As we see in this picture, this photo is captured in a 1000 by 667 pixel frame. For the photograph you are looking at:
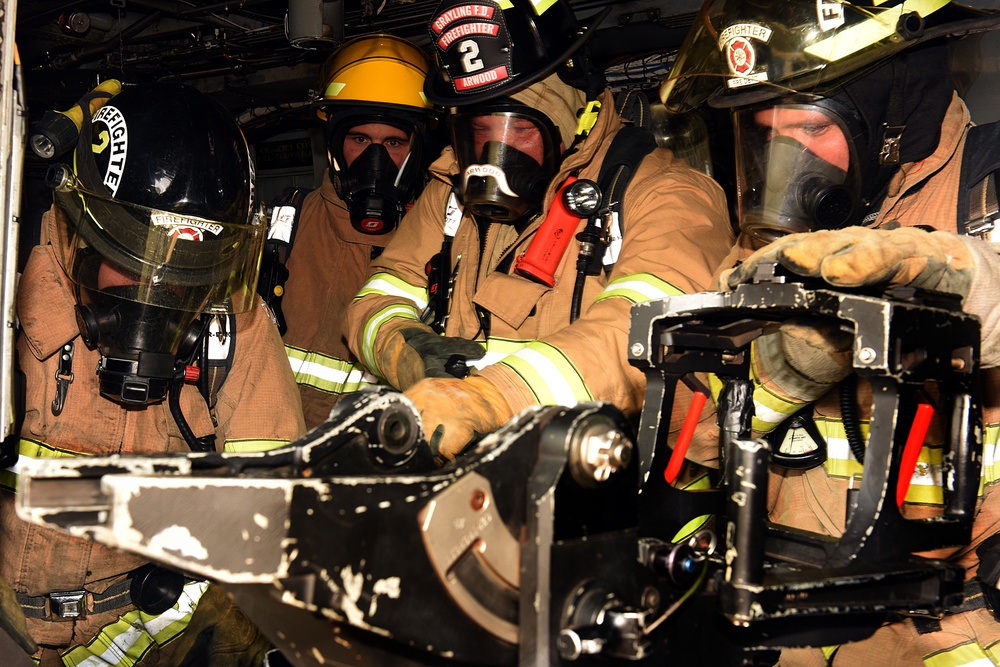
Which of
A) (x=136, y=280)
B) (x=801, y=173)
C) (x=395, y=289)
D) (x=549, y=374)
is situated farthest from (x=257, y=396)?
(x=801, y=173)

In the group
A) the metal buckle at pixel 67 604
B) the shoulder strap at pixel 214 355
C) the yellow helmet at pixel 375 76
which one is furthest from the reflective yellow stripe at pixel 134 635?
the yellow helmet at pixel 375 76

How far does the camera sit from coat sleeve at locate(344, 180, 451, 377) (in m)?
3.48

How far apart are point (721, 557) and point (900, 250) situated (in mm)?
617

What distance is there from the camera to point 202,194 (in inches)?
121

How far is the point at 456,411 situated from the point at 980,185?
1.38m

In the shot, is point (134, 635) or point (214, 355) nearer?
point (134, 635)

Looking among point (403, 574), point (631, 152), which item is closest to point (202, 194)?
point (631, 152)

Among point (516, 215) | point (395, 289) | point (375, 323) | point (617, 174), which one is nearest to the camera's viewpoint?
point (617, 174)

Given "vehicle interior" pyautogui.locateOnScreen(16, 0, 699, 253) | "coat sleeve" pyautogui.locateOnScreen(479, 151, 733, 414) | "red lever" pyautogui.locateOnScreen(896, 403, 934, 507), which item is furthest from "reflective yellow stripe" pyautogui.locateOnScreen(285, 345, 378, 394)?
"red lever" pyautogui.locateOnScreen(896, 403, 934, 507)

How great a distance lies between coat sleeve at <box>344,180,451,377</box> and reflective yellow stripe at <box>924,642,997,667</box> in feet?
6.88

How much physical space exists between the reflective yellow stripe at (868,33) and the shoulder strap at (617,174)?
0.78 metres

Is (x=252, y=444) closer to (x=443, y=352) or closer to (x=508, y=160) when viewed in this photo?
(x=443, y=352)

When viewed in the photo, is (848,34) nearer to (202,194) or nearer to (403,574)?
(403,574)

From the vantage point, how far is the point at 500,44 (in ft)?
10.2
